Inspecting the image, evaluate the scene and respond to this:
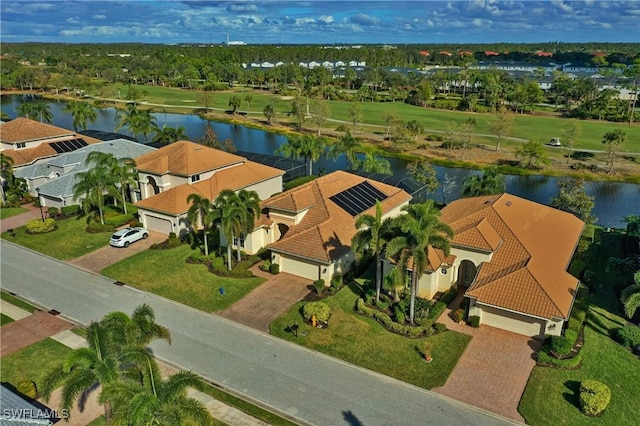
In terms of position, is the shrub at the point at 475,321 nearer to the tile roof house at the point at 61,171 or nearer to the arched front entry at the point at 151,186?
the arched front entry at the point at 151,186

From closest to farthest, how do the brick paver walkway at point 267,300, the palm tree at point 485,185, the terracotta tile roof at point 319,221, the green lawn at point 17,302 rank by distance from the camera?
the brick paver walkway at point 267,300 < the green lawn at point 17,302 < the terracotta tile roof at point 319,221 < the palm tree at point 485,185

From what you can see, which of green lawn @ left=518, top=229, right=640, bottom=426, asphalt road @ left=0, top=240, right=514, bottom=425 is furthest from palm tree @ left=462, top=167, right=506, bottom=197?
asphalt road @ left=0, top=240, right=514, bottom=425

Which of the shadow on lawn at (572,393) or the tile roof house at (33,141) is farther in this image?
the tile roof house at (33,141)

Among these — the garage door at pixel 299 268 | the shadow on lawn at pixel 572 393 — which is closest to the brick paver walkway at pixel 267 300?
the garage door at pixel 299 268

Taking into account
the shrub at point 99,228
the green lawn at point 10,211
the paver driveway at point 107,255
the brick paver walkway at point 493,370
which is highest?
the shrub at point 99,228

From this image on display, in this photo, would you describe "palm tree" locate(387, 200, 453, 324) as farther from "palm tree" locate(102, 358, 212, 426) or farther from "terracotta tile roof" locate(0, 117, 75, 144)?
"terracotta tile roof" locate(0, 117, 75, 144)

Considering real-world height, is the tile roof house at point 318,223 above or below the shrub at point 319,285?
above
